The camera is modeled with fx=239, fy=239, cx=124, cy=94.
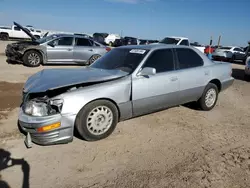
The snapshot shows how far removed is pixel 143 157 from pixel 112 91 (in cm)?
114

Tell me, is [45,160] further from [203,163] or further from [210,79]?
[210,79]

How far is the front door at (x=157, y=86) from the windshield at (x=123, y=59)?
191 mm

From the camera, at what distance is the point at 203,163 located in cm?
329

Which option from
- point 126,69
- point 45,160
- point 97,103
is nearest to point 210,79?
point 126,69

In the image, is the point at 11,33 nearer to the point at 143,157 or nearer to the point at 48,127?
the point at 48,127

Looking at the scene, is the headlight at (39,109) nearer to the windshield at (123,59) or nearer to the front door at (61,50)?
the windshield at (123,59)

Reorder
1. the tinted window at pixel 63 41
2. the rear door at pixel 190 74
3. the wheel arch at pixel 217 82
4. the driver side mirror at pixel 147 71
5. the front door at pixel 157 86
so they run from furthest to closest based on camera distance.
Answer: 1. the tinted window at pixel 63 41
2. the wheel arch at pixel 217 82
3. the rear door at pixel 190 74
4. the front door at pixel 157 86
5. the driver side mirror at pixel 147 71

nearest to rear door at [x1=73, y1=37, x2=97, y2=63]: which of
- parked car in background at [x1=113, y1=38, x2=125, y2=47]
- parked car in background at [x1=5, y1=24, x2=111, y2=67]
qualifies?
parked car in background at [x1=5, y1=24, x2=111, y2=67]

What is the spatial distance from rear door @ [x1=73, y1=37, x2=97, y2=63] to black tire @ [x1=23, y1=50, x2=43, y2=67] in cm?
168

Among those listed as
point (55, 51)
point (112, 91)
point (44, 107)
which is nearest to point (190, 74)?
point (112, 91)

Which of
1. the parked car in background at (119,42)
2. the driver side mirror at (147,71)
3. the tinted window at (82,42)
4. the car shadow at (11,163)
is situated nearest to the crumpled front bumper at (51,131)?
the car shadow at (11,163)

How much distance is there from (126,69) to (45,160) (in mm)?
2067

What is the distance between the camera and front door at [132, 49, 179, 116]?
165 inches

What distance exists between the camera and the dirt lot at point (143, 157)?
2869 mm
